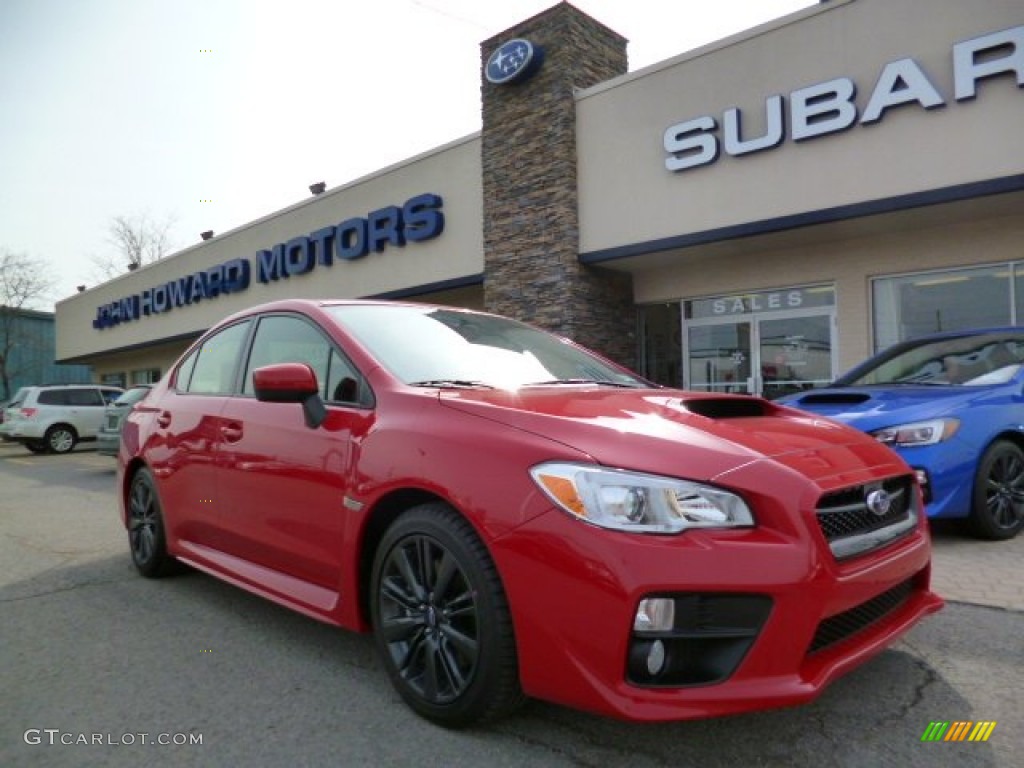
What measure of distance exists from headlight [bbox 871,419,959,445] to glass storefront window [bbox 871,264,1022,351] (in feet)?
15.7

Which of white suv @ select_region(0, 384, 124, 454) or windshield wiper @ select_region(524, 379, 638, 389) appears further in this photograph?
white suv @ select_region(0, 384, 124, 454)

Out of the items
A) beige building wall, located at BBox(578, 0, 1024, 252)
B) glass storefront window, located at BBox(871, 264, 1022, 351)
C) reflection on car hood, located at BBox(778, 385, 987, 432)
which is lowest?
reflection on car hood, located at BBox(778, 385, 987, 432)

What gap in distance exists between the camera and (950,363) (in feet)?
18.1

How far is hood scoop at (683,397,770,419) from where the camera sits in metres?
2.70

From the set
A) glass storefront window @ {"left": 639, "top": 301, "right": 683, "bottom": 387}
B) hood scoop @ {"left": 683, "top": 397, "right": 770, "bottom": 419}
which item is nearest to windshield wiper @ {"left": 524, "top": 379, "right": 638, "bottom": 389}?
hood scoop @ {"left": 683, "top": 397, "right": 770, "bottom": 419}

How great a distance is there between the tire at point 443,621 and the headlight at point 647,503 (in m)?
0.39

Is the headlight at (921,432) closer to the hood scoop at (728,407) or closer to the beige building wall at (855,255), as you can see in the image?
the hood scoop at (728,407)

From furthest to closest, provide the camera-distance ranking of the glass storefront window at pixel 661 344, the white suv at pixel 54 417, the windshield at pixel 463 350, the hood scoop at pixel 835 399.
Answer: the white suv at pixel 54 417 < the glass storefront window at pixel 661 344 < the hood scoop at pixel 835 399 < the windshield at pixel 463 350

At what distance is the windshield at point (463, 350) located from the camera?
2990 millimetres

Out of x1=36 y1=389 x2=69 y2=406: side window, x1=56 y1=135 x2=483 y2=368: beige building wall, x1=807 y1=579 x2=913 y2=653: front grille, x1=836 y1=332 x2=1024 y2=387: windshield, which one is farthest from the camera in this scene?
x1=36 y1=389 x2=69 y2=406: side window

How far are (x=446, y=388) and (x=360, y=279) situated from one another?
1273 centimetres

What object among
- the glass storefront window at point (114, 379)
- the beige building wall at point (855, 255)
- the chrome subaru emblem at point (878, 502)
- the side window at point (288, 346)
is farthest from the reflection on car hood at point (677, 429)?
the glass storefront window at point (114, 379)

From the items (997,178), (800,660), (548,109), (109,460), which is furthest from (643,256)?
(109,460)

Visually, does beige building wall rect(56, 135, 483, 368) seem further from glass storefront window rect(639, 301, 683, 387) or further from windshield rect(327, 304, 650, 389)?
windshield rect(327, 304, 650, 389)
